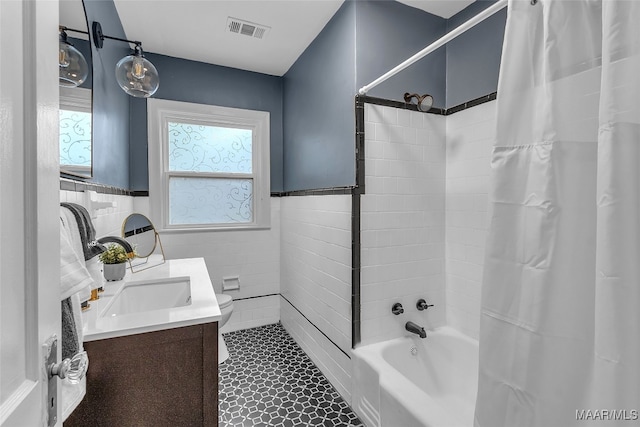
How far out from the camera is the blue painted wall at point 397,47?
1871 mm

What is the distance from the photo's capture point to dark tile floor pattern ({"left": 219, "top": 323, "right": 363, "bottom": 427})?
1.75 m

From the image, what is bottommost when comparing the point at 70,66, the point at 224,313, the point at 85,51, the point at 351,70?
the point at 224,313

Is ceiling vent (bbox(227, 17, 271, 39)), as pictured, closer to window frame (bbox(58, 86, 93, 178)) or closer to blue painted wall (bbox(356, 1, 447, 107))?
blue painted wall (bbox(356, 1, 447, 107))

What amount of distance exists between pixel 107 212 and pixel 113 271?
0.41m

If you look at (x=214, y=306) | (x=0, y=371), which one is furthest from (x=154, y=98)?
(x=0, y=371)

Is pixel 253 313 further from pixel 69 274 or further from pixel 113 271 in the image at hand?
pixel 69 274

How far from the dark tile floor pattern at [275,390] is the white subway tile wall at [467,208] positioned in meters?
1.02

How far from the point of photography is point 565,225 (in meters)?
0.81

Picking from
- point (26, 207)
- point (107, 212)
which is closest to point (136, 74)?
point (107, 212)

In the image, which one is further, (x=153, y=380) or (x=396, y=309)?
(x=396, y=309)

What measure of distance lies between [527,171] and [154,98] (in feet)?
9.34

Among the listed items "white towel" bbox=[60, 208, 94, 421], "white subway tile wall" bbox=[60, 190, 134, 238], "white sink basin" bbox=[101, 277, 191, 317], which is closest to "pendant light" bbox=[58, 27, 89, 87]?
"white subway tile wall" bbox=[60, 190, 134, 238]

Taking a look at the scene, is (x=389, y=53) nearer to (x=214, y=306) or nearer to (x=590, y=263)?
(x=590, y=263)

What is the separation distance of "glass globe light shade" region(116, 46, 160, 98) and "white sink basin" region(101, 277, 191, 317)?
3.68ft
